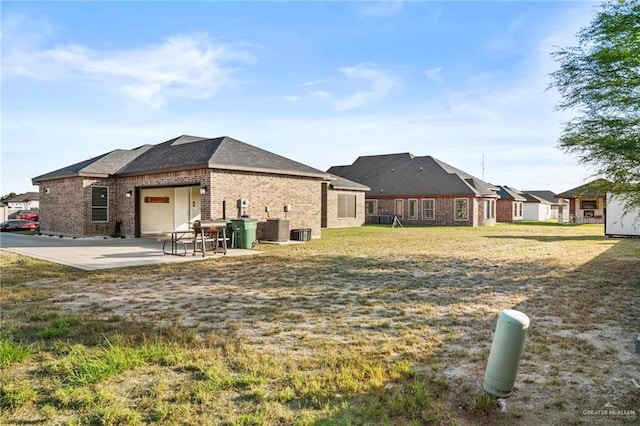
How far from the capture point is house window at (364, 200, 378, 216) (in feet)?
119

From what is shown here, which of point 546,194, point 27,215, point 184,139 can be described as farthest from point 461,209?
point 546,194

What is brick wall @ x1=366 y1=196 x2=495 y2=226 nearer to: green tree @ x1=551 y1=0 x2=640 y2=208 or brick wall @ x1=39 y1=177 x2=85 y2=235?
green tree @ x1=551 y1=0 x2=640 y2=208

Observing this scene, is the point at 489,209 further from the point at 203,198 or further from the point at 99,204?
the point at 99,204

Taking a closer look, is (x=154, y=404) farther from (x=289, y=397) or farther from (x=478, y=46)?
(x=478, y=46)

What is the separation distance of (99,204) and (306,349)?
59.6ft

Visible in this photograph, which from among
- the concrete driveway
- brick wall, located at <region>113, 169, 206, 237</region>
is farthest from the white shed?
brick wall, located at <region>113, 169, 206, 237</region>

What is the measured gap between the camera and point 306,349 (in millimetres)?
4633

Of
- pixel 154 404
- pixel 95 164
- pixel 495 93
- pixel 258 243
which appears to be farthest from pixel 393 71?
pixel 154 404

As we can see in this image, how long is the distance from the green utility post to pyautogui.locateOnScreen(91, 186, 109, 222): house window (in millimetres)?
19868

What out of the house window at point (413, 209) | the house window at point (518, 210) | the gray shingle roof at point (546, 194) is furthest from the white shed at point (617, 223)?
the gray shingle roof at point (546, 194)

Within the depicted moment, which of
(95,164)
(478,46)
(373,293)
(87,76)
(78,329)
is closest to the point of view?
(78,329)

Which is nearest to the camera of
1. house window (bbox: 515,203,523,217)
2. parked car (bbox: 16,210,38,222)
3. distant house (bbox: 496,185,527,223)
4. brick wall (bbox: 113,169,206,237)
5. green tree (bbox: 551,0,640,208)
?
green tree (bbox: 551,0,640,208)

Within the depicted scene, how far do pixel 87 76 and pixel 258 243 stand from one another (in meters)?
8.06

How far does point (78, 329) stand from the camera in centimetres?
524
